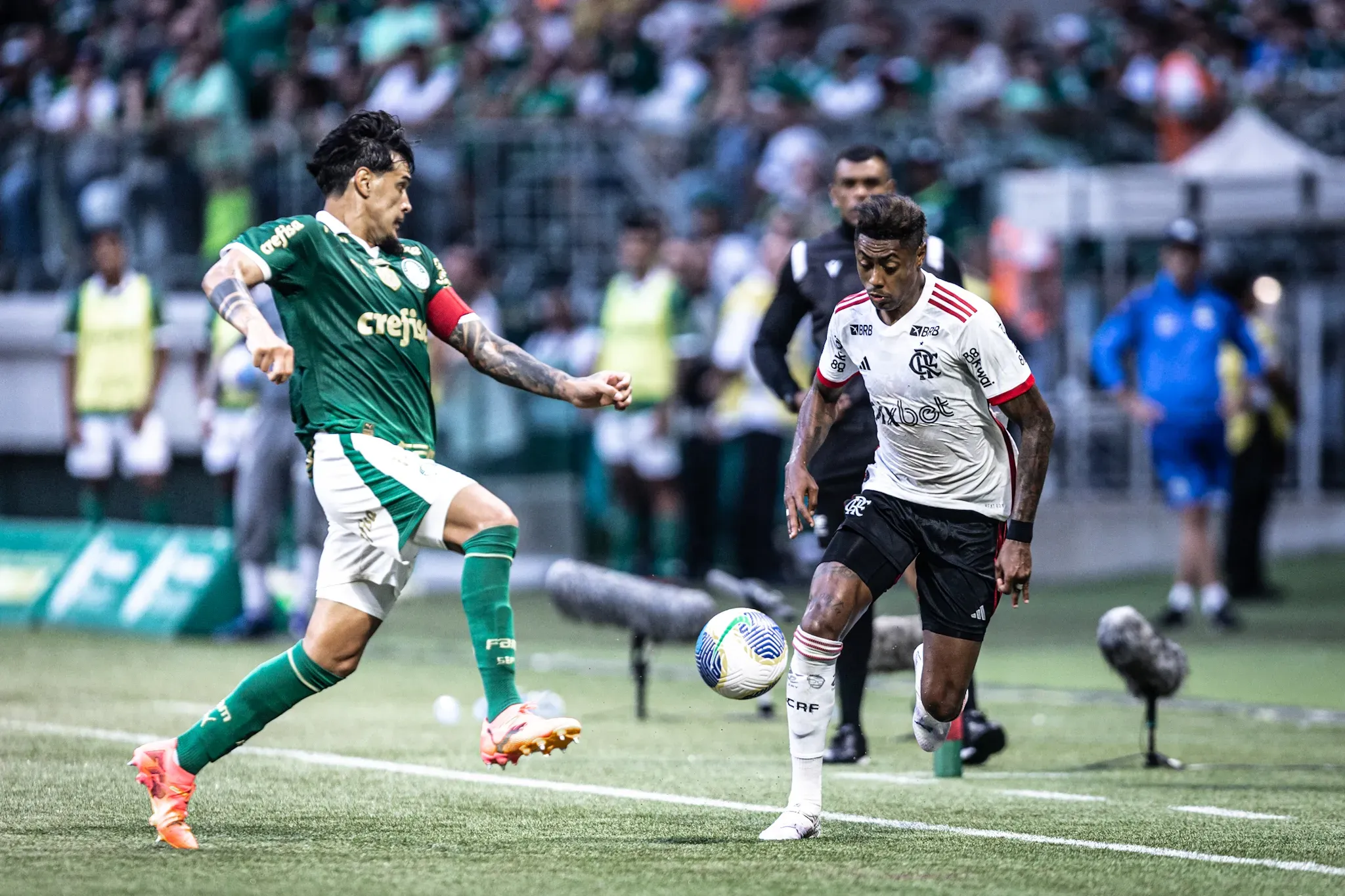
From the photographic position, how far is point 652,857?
6.33m

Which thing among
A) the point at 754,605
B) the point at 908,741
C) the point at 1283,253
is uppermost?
the point at 1283,253

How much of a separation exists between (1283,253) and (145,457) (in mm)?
10328

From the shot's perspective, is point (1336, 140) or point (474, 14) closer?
point (1336, 140)

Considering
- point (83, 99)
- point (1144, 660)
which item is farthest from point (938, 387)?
point (83, 99)

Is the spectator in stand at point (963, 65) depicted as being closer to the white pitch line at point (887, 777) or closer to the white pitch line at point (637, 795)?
the white pitch line at point (887, 777)

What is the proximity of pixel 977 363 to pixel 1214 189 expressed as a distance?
1151cm

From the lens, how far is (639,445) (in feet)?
56.1

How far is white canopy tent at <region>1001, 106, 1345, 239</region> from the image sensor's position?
1738 cm

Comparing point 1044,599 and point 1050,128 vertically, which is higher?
point 1050,128

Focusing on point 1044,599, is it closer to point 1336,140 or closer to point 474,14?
point 1336,140

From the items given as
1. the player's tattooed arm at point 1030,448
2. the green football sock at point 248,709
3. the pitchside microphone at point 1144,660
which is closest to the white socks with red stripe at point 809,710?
the player's tattooed arm at point 1030,448

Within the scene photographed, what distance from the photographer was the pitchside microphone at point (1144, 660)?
29.6 feet

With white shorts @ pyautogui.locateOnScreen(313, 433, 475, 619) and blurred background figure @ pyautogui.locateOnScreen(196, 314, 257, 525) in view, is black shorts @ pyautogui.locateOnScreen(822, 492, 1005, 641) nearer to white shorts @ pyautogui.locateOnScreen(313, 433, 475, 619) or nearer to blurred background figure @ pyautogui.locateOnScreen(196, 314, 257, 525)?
white shorts @ pyautogui.locateOnScreen(313, 433, 475, 619)

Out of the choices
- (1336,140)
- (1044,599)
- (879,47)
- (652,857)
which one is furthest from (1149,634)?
(879,47)
